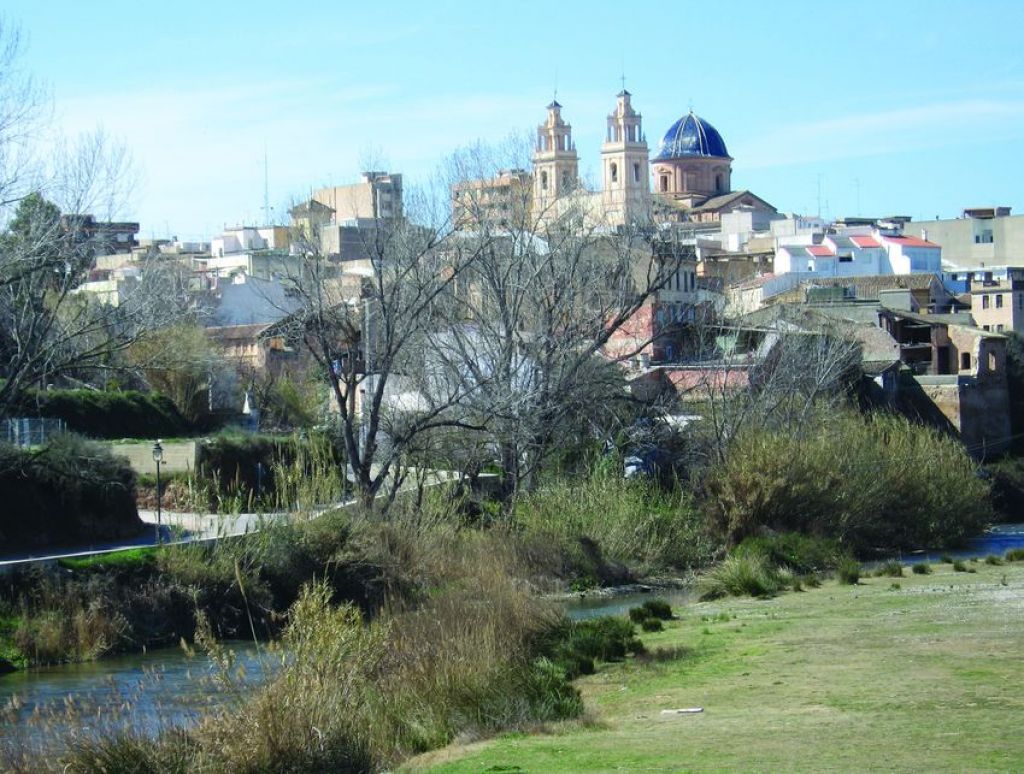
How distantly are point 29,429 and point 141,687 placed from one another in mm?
28640

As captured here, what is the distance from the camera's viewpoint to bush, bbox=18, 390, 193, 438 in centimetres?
4803

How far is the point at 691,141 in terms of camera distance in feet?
524

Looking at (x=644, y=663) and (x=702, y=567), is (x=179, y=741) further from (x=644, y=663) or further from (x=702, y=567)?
(x=702, y=567)

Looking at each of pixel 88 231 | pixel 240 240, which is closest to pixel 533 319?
pixel 88 231

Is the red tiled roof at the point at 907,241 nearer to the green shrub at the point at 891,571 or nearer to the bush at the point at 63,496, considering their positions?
the green shrub at the point at 891,571

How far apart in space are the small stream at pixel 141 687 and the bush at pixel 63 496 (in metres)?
8.34

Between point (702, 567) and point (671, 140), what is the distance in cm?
12617

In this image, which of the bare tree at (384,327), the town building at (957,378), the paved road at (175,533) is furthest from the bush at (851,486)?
the town building at (957,378)

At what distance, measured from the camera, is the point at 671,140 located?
160750mm

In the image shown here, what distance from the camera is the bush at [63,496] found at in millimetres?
34250

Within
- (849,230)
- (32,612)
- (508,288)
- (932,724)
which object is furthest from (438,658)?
(849,230)

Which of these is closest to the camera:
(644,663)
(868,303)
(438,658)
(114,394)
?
(438,658)

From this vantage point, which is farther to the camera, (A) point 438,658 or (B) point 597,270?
(B) point 597,270

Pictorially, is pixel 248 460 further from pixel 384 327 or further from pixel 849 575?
pixel 849 575
